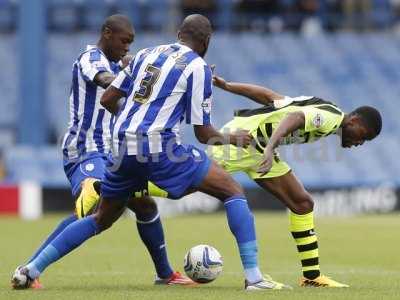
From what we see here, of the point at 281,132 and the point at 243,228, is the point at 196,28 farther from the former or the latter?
the point at 243,228

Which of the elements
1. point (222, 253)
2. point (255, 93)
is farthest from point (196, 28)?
point (222, 253)

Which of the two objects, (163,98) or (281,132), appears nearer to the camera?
(163,98)

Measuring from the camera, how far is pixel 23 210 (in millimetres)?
20672

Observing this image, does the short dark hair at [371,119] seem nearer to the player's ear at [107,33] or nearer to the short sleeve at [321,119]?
the short sleeve at [321,119]

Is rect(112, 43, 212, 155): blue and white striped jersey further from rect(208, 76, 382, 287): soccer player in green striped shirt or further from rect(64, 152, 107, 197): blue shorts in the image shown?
rect(64, 152, 107, 197): blue shorts

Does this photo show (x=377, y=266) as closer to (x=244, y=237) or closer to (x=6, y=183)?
(x=244, y=237)

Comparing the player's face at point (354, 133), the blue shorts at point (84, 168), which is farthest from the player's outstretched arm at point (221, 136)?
the blue shorts at point (84, 168)

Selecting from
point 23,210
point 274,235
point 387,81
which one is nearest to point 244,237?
point 274,235

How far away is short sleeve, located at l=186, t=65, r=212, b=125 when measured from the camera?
27.2 feet

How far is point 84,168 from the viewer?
9.28 m

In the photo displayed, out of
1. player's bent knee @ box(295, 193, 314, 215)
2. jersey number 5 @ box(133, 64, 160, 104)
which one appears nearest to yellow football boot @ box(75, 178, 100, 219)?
jersey number 5 @ box(133, 64, 160, 104)

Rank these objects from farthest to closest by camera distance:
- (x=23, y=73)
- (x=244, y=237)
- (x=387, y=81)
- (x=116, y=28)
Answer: (x=387, y=81) < (x=23, y=73) < (x=116, y=28) < (x=244, y=237)

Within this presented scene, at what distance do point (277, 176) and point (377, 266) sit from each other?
243 centimetres

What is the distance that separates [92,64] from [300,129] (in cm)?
169
